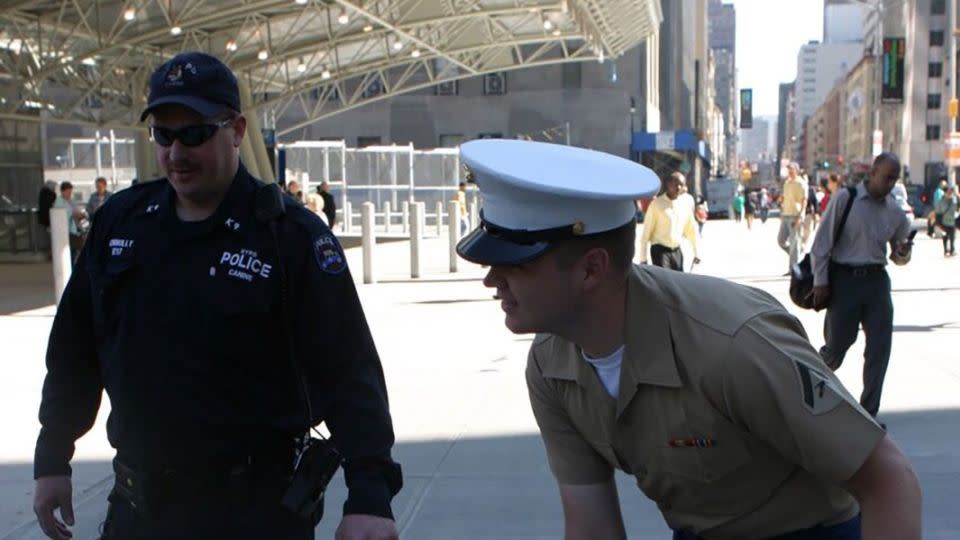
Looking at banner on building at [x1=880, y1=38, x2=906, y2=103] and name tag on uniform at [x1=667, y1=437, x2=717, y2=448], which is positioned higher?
banner on building at [x1=880, y1=38, x2=906, y2=103]

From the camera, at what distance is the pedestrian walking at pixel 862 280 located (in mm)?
7273

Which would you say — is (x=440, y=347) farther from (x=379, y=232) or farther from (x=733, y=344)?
(x=379, y=232)

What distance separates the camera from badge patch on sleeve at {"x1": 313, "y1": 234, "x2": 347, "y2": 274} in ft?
9.84

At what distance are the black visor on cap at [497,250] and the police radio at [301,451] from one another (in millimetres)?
793

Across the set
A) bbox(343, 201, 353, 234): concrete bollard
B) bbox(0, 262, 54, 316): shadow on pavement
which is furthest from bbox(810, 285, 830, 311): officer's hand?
bbox(343, 201, 353, 234): concrete bollard

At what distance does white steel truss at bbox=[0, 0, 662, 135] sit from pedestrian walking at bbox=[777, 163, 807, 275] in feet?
32.8

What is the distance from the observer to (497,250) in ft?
7.53

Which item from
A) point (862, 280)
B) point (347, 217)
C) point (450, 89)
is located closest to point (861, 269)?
point (862, 280)

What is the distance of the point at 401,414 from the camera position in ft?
27.3

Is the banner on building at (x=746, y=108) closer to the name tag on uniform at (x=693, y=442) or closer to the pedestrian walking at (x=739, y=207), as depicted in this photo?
the pedestrian walking at (x=739, y=207)

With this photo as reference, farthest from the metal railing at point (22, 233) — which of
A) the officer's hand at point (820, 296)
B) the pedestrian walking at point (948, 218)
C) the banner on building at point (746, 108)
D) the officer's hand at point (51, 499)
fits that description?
the banner on building at point (746, 108)

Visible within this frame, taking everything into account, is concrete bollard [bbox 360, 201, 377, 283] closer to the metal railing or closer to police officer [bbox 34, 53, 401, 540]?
the metal railing

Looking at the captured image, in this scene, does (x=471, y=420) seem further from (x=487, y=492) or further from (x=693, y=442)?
(x=693, y=442)

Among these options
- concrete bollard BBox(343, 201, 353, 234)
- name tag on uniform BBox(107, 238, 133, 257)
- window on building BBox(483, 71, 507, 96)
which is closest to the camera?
name tag on uniform BBox(107, 238, 133, 257)
